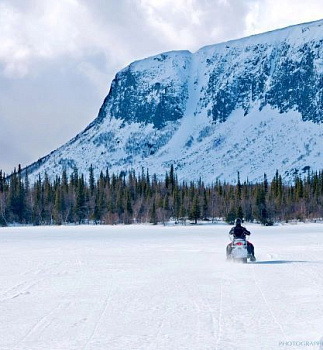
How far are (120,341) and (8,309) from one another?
13.9 feet

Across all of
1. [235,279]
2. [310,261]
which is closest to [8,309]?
[235,279]

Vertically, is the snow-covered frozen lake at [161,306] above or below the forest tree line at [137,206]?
below

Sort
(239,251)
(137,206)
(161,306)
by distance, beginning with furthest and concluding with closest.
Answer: (137,206) → (239,251) → (161,306)

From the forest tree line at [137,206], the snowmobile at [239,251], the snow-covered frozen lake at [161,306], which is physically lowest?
the snow-covered frozen lake at [161,306]

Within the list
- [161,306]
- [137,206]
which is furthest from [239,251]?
[137,206]

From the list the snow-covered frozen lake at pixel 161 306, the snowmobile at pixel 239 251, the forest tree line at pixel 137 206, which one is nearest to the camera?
the snow-covered frozen lake at pixel 161 306

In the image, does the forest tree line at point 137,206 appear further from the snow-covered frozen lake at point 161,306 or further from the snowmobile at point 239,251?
the snow-covered frozen lake at point 161,306

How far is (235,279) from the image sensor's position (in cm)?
1862

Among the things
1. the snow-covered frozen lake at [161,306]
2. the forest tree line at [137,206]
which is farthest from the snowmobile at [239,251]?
the forest tree line at [137,206]

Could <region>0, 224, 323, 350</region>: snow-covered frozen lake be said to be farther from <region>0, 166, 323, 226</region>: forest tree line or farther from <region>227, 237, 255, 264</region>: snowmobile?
<region>0, 166, 323, 226</region>: forest tree line

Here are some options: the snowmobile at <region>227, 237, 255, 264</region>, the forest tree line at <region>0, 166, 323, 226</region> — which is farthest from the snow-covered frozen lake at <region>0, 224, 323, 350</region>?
the forest tree line at <region>0, 166, 323, 226</region>

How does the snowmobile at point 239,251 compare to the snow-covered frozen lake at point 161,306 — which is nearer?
the snow-covered frozen lake at point 161,306

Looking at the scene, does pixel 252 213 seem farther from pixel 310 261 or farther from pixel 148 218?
pixel 310 261

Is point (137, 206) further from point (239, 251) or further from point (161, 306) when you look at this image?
point (161, 306)
